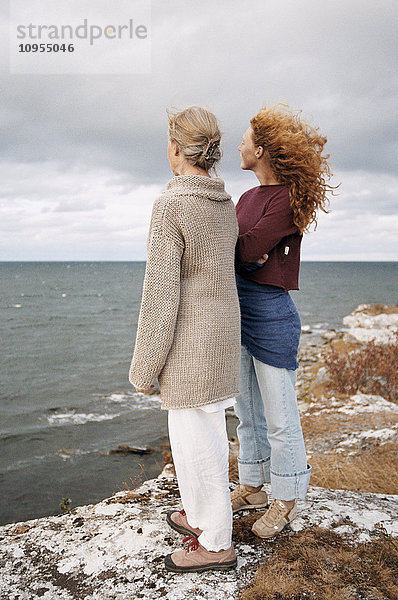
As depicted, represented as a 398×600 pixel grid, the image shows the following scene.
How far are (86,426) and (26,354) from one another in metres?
10.9

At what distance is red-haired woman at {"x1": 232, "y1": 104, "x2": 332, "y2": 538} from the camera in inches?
119

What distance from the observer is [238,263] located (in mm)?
3166

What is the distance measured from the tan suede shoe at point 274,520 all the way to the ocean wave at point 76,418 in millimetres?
9600

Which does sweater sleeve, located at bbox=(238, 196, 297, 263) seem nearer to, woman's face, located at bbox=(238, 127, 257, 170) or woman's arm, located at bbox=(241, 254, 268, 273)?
woman's arm, located at bbox=(241, 254, 268, 273)

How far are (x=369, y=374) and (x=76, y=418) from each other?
7186mm

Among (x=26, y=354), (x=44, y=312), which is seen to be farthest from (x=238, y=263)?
(x=44, y=312)

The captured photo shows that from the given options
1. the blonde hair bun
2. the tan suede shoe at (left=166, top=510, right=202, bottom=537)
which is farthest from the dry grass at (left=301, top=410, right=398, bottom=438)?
the blonde hair bun

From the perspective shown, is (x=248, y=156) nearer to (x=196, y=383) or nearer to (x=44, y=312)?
(x=196, y=383)

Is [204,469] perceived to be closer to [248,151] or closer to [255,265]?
[255,265]

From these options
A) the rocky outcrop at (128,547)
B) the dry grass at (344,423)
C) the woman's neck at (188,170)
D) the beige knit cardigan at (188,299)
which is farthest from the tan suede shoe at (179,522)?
the dry grass at (344,423)

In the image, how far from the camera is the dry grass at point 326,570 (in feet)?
8.86

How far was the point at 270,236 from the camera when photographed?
298 cm

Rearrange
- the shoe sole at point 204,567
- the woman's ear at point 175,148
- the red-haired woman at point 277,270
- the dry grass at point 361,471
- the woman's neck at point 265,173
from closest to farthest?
the woman's ear at point 175,148
the shoe sole at point 204,567
the red-haired woman at point 277,270
the woman's neck at point 265,173
the dry grass at point 361,471

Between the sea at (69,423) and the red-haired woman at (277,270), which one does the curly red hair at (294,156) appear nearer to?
the red-haired woman at (277,270)
